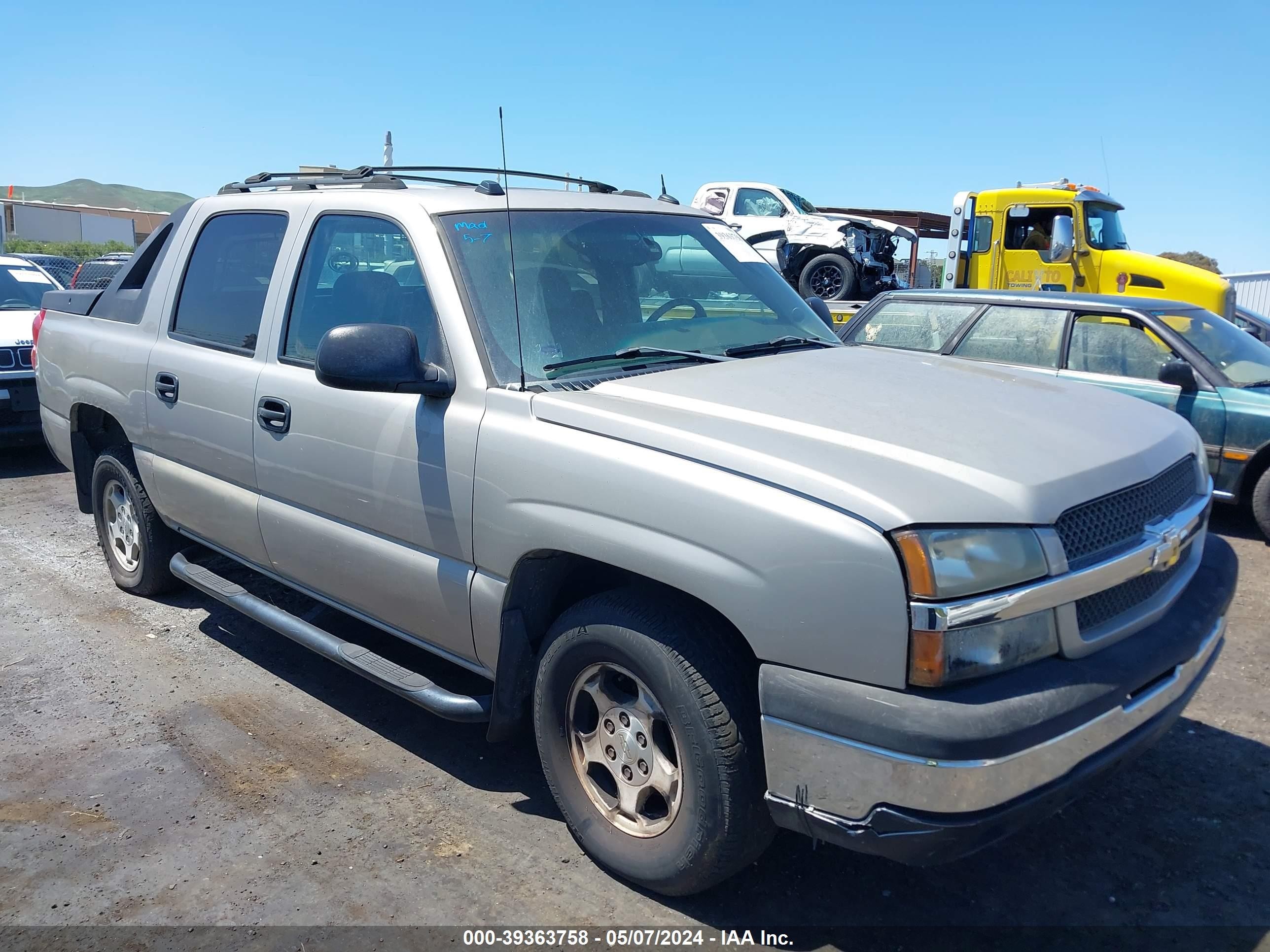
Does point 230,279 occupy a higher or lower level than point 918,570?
higher

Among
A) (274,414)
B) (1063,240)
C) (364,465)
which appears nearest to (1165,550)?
(364,465)

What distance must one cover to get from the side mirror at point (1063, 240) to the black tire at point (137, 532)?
457 inches

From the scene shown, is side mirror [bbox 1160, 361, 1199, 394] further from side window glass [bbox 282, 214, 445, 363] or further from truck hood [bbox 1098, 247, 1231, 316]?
side window glass [bbox 282, 214, 445, 363]

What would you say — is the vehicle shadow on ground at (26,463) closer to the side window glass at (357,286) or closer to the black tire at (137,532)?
the black tire at (137,532)

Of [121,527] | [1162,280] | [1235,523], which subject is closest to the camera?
[121,527]

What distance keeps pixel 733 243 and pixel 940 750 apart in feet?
8.44

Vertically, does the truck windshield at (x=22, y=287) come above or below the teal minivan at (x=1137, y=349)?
above

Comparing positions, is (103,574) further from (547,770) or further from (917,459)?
(917,459)

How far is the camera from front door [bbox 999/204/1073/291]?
1309 centimetres

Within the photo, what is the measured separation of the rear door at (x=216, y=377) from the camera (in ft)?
12.7

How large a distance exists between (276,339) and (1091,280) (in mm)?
11891

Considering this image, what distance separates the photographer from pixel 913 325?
7.77 m

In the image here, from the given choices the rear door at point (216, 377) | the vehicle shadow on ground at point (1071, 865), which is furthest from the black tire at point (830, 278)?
the vehicle shadow on ground at point (1071, 865)

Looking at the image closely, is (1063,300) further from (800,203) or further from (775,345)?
(800,203)
